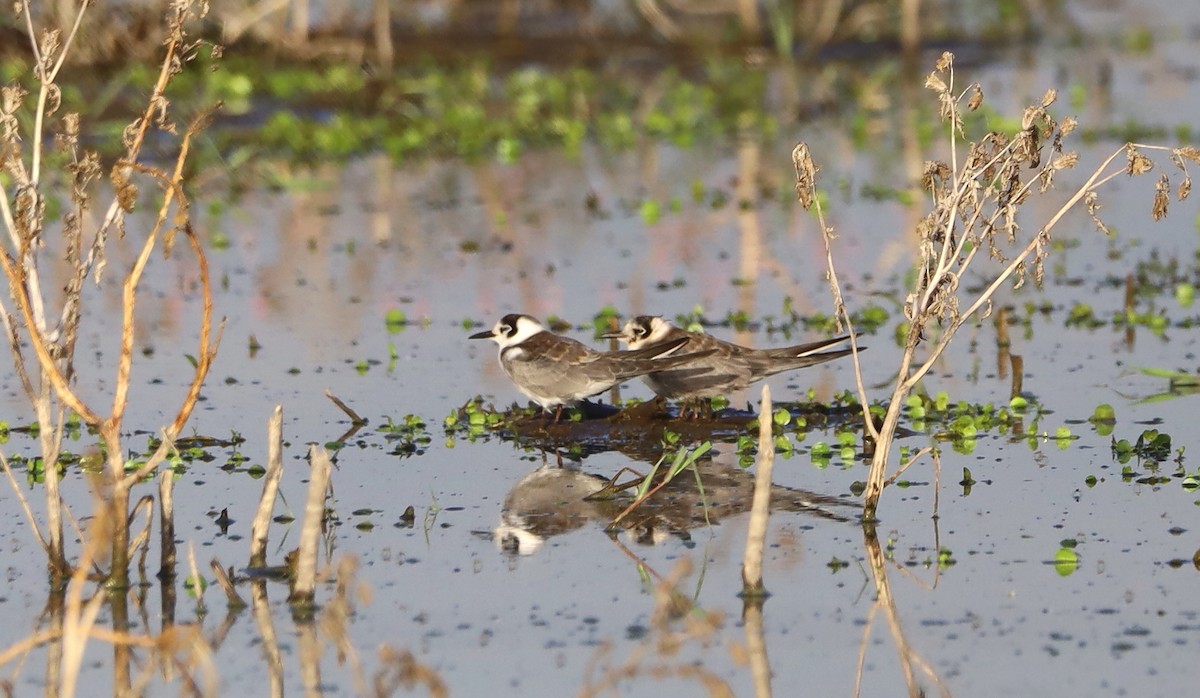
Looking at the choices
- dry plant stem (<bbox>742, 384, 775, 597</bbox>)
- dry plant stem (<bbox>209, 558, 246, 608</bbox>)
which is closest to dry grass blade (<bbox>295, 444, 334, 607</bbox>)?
dry plant stem (<bbox>209, 558, 246, 608</bbox>)

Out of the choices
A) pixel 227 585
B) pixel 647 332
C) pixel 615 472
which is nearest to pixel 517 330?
pixel 647 332

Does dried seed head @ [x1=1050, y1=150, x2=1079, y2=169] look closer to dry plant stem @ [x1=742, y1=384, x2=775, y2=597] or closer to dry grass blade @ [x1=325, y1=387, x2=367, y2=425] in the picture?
dry plant stem @ [x1=742, y1=384, x2=775, y2=597]

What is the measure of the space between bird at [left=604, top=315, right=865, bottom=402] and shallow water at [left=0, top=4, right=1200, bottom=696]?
508 millimetres

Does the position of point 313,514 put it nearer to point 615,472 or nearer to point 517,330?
point 615,472

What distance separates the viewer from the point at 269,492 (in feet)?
22.2

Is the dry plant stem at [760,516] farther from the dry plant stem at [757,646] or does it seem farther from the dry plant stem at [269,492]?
the dry plant stem at [269,492]

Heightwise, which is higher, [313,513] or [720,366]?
[720,366]

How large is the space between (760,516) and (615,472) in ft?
8.33

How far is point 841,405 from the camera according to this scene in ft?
32.8

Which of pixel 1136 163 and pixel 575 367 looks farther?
pixel 575 367

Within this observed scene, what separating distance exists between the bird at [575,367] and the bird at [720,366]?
0.16 feet

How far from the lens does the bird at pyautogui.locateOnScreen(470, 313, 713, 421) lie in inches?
380

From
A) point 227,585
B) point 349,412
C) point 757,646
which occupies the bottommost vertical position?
point 757,646

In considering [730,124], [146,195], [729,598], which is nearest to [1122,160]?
[730,124]
